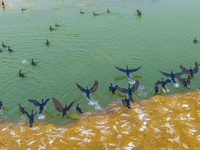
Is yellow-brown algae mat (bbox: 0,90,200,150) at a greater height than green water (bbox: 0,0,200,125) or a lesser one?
lesser

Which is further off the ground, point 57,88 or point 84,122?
point 57,88

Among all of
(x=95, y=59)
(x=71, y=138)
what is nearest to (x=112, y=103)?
(x=71, y=138)

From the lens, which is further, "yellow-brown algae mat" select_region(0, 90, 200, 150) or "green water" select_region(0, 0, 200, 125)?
"green water" select_region(0, 0, 200, 125)

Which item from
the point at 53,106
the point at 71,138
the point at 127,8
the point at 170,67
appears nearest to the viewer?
the point at 71,138

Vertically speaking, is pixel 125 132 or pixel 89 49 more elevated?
pixel 89 49

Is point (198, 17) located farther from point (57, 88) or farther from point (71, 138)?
point (71, 138)

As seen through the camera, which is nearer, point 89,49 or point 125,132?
point 125,132
